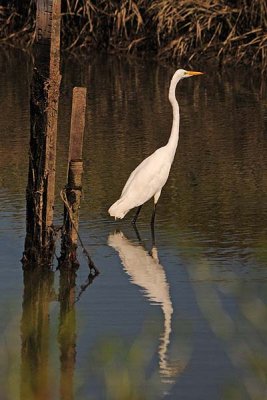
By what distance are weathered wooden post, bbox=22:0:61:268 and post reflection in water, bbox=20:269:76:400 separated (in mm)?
Result: 304

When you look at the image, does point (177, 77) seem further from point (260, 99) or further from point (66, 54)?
point (66, 54)

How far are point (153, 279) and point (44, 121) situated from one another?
1.31 meters

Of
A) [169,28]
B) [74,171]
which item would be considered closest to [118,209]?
[74,171]

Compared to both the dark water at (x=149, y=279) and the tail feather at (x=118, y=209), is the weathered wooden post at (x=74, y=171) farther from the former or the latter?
the tail feather at (x=118, y=209)

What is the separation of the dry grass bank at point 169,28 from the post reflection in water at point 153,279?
10669 millimetres

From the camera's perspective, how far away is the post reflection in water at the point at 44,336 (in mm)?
6793

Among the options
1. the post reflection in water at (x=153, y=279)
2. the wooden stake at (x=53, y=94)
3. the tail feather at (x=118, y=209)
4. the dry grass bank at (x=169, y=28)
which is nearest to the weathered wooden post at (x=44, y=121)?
the wooden stake at (x=53, y=94)

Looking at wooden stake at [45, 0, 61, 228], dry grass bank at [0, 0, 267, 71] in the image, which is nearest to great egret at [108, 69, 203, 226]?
wooden stake at [45, 0, 61, 228]

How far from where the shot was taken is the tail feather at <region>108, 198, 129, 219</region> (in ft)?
35.4

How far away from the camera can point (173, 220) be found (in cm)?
1120

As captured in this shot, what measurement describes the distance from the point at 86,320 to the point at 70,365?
989 mm

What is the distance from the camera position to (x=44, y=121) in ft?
29.2

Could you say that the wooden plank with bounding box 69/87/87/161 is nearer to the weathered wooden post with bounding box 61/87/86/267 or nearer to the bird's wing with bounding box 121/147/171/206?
the weathered wooden post with bounding box 61/87/86/267

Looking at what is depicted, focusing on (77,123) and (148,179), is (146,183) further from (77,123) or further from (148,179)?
(77,123)
